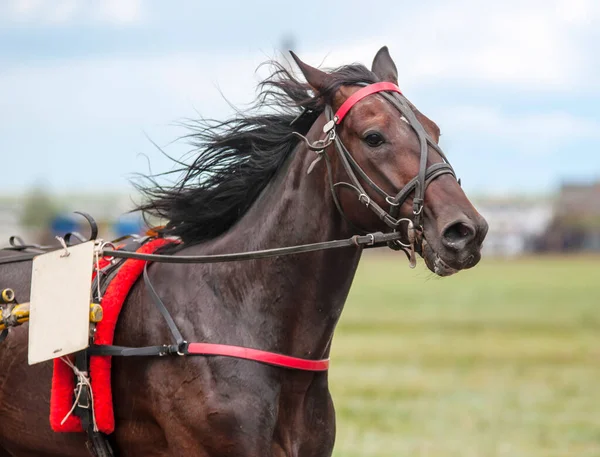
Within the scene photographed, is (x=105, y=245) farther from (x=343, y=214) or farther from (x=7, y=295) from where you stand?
(x=343, y=214)

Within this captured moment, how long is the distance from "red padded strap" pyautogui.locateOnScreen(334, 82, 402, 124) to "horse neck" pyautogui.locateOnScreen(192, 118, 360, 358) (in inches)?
6.9

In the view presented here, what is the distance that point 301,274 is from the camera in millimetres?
4906

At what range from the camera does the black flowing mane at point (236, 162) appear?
5199 mm

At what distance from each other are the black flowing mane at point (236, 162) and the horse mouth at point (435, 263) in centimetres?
100

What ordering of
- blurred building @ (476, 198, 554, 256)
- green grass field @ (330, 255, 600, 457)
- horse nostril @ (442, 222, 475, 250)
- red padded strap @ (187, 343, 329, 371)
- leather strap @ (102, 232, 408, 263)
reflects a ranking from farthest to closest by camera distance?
blurred building @ (476, 198, 554, 256) < green grass field @ (330, 255, 600, 457) < red padded strap @ (187, 343, 329, 371) < leather strap @ (102, 232, 408, 263) < horse nostril @ (442, 222, 475, 250)

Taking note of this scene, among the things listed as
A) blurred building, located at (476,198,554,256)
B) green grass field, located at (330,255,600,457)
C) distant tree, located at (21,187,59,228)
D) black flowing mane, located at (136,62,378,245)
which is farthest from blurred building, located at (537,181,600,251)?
black flowing mane, located at (136,62,378,245)

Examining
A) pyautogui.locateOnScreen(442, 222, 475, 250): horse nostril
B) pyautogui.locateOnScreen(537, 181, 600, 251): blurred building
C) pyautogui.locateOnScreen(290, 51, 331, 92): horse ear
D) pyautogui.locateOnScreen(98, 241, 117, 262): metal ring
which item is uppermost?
pyautogui.locateOnScreen(537, 181, 600, 251): blurred building

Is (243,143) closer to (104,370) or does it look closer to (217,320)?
(217,320)

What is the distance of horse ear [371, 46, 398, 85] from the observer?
16.6ft

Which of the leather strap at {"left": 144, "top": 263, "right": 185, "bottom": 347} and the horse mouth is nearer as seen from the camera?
the horse mouth

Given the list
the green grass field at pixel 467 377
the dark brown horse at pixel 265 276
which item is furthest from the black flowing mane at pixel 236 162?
the green grass field at pixel 467 377

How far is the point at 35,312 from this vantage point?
17.1ft

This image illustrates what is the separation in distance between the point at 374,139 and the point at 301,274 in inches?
28.9

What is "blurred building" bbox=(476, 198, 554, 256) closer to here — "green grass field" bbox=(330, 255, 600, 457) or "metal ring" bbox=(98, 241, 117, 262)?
"green grass field" bbox=(330, 255, 600, 457)
